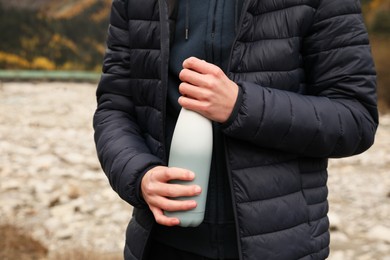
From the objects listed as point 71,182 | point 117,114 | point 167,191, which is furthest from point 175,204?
point 71,182

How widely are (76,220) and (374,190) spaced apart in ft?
10.3

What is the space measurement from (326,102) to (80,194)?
15.1 feet

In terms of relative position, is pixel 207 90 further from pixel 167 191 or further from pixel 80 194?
pixel 80 194

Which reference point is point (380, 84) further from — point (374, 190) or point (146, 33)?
point (146, 33)

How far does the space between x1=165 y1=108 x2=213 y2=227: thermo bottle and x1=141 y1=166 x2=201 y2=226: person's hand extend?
23 mm

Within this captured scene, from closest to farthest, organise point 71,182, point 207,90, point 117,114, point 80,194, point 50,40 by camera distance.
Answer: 1. point 207,90
2. point 117,114
3. point 80,194
4. point 71,182
5. point 50,40

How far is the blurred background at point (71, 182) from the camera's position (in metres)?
4.59

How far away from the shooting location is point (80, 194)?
18.9 ft

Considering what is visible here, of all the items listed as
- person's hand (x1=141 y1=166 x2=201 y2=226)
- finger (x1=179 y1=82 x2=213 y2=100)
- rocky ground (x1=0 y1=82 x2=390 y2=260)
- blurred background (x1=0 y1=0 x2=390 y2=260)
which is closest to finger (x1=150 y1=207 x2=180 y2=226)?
person's hand (x1=141 y1=166 x2=201 y2=226)

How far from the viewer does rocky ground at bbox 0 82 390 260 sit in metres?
4.71

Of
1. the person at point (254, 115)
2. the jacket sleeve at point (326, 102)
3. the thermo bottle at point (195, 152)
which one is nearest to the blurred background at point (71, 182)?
the person at point (254, 115)

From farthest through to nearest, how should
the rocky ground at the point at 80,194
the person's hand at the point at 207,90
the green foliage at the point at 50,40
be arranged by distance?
the green foliage at the point at 50,40 → the rocky ground at the point at 80,194 → the person's hand at the point at 207,90

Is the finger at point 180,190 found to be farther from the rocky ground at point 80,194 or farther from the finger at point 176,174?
the rocky ground at point 80,194

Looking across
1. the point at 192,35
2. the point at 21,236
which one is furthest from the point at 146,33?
the point at 21,236
